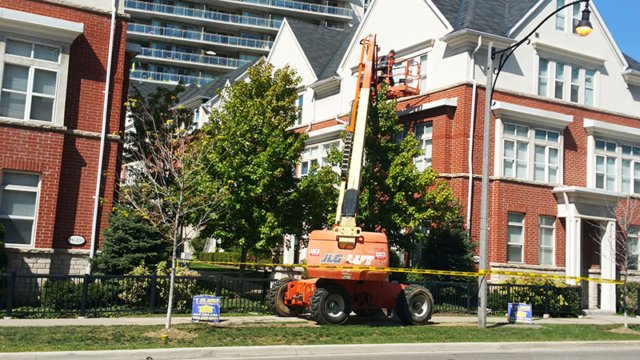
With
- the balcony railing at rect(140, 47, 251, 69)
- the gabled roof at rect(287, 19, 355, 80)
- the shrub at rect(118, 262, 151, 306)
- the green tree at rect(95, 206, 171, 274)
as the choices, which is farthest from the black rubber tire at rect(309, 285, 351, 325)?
the balcony railing at rect(140, 47, 251, 69)

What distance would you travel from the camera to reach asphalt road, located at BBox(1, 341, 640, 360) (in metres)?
11.4

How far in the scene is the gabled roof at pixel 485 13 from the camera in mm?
26562

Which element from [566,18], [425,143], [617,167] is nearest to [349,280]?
[425,143]

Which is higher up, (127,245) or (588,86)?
(588,86)

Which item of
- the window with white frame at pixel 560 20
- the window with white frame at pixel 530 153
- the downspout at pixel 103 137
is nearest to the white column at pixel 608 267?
the window with white frame at pixel 530 153

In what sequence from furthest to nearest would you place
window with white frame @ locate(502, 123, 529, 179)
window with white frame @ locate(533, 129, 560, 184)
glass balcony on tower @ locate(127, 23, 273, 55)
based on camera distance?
glass balcony on tower @ locate(127, 23, 273, 55)
window with white frame @ locate(533, 129, 560, 184)
window with white frame @ locate(502, 123, 529, 179)

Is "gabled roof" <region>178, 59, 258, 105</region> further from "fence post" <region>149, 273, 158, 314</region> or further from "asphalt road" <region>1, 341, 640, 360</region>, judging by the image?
"asphalt road" <region>1, 341, 640, 360</region>

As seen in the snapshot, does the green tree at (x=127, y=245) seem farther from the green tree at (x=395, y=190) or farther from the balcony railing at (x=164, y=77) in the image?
the balcony railing at (x=164, y=77)

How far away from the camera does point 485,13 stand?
90.7 ft

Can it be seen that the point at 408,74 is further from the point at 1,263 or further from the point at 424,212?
the point at 1,263

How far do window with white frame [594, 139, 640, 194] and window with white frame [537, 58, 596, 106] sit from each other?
2.18 meters

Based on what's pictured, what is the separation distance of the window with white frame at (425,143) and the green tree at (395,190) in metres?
3.48

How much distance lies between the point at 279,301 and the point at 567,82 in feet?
57.7

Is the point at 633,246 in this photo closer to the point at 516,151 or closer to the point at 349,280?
the point at 516,151
